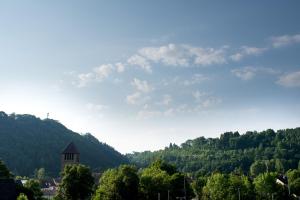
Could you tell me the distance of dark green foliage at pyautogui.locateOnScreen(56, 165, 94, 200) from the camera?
7450 cm

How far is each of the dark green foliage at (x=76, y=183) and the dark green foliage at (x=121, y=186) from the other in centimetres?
292

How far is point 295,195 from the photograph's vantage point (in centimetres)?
10606

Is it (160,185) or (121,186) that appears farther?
(160,185)

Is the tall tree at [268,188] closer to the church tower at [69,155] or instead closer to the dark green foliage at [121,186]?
the dark green foliage at [121,186]

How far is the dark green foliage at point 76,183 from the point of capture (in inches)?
2933

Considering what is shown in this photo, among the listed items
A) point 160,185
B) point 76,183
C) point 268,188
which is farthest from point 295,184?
point 76,183

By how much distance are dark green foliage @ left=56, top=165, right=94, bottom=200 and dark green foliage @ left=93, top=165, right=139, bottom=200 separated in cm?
292

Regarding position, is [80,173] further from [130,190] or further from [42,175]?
[42,175]

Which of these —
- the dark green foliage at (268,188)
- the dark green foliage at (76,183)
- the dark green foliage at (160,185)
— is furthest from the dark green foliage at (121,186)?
the dark green foliage at (268,188)

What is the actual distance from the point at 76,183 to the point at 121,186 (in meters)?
8.37

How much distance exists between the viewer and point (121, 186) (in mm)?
72625

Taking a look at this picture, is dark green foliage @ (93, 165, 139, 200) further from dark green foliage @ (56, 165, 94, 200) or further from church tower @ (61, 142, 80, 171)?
church tower @ (61, 142, 80, 171)

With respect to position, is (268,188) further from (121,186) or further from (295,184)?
(121,186)

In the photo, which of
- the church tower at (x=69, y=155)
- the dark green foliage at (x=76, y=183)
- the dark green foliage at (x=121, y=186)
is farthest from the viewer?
the church tower at (x=69, y=155)
